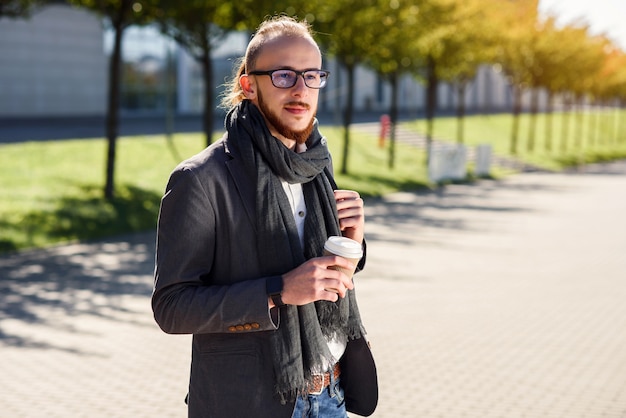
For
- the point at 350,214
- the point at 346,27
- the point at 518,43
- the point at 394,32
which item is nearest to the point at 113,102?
the point at 346,27

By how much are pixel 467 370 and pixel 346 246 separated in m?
5.25

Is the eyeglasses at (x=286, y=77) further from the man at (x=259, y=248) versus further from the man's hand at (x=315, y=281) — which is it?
the man's hand at (x=315, y=281)

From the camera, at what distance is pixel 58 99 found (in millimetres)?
41625

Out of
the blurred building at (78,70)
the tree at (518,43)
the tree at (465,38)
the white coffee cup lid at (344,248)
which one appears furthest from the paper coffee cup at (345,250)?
the tree at (518,43)

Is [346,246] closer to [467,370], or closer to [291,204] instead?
[291,204]

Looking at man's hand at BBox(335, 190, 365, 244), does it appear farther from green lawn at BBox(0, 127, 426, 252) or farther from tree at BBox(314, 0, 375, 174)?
tree at BBox(314, 0, 375, 174)

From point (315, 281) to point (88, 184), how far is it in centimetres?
1638

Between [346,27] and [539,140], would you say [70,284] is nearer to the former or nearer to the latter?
[346,27]

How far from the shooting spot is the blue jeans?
107 inches

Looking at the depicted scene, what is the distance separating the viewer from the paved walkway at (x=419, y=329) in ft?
21.8

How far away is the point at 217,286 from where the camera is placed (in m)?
2.53

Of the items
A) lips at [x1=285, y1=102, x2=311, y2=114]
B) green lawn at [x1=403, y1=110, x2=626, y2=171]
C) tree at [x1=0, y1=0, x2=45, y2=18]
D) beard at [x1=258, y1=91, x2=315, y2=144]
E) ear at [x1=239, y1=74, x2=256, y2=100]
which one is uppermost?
tree at [x1=0, y1=0, x2=45, y2=18]

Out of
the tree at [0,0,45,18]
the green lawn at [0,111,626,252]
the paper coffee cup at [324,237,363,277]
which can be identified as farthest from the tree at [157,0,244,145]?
the paper coffee cup at [324,237,363,277]

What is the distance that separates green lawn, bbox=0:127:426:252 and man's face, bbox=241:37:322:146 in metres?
10.8
